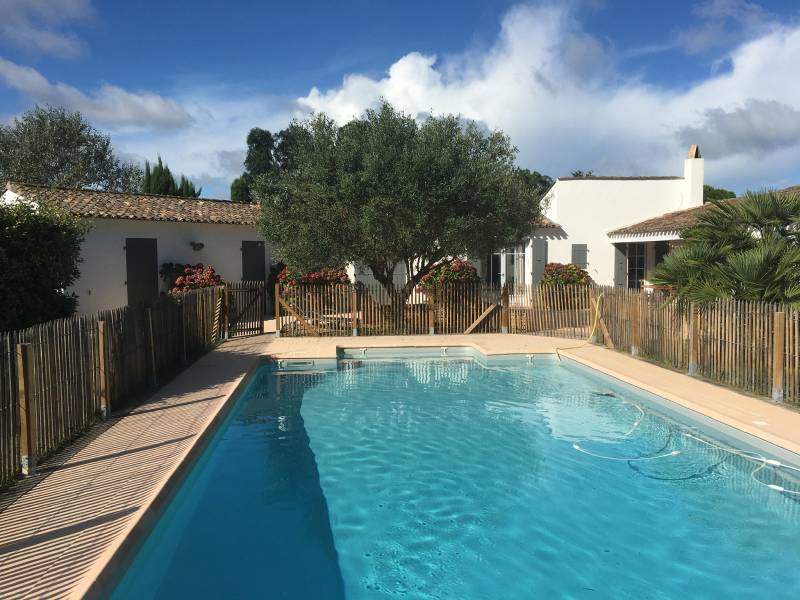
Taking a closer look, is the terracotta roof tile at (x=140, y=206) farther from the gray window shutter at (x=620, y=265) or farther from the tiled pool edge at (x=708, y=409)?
the gray window shutter at (x=620, y=265)

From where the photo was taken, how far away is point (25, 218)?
35.2 feet

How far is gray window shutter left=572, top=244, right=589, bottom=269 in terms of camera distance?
72.7ft

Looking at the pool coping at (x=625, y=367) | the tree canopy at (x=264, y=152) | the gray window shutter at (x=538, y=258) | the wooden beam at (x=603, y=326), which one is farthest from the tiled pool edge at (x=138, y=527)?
the tree canopy at (x=264, y=152)

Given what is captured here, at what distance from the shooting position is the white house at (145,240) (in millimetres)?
17797

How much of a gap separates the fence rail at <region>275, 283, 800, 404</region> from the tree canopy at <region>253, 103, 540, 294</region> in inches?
59.6

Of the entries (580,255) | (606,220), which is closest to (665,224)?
(606,220)

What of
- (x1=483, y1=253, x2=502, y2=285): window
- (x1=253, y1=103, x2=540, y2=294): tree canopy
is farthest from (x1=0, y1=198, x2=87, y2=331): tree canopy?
(x1=483, y1=253, x2=502, y2=285): window

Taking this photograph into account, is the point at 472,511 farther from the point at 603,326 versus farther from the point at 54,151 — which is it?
the point at 54,151

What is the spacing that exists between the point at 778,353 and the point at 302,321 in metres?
11.6

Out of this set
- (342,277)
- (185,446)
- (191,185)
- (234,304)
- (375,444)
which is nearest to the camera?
(185,446)

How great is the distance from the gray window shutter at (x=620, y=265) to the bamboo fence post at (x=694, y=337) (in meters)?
12.2

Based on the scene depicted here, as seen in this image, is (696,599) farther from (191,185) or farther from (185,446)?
(191,185)

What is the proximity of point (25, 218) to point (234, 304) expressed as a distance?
7342 millimetres

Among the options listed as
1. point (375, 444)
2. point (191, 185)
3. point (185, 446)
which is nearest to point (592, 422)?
point (375, 444)
